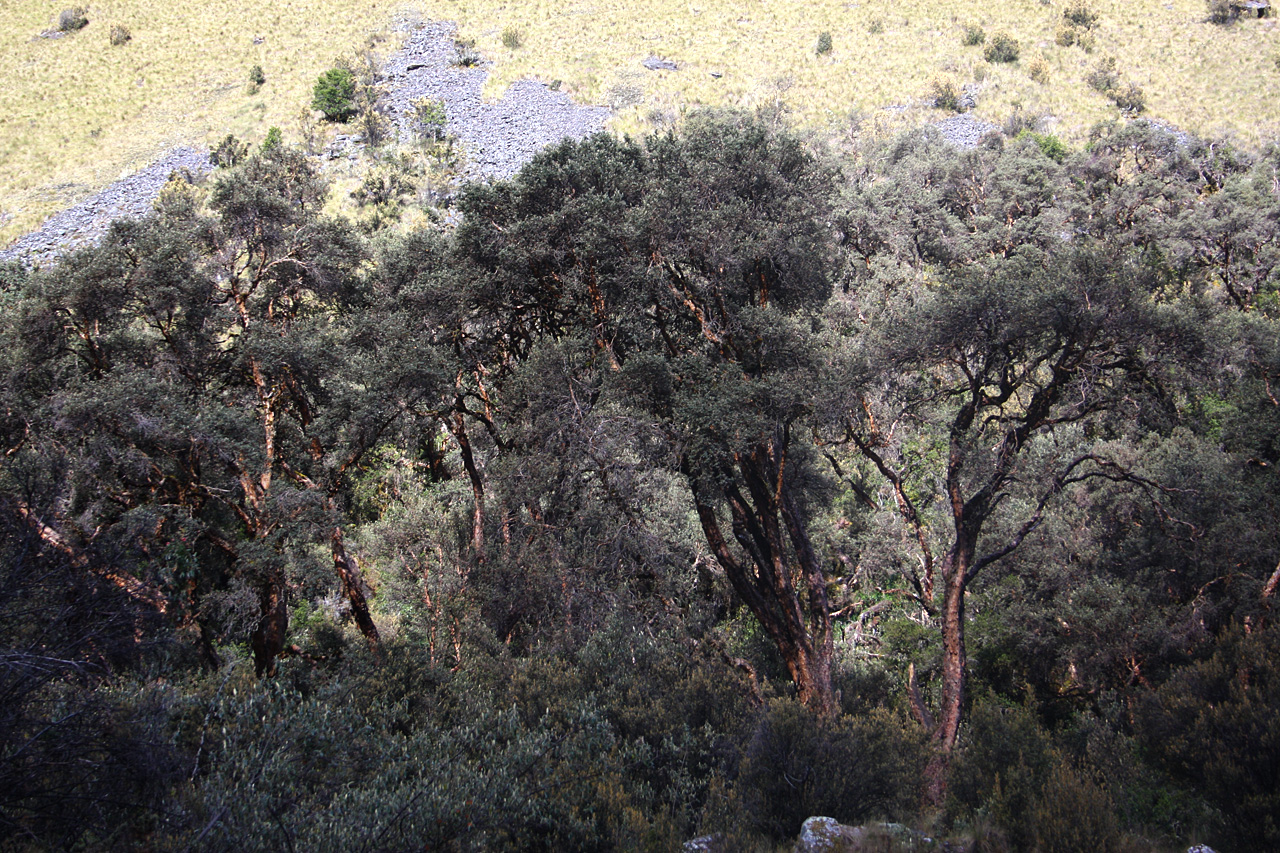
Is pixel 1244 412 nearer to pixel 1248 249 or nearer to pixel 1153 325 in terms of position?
pixel 1153 325

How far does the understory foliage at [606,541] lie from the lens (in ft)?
18.6

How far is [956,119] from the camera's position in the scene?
43.7 meters

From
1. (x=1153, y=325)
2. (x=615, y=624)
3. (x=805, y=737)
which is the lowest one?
(x=615, y=624)

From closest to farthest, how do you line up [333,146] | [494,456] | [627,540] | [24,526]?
[24,526] < [627,540] < [494,456] < [333,146]

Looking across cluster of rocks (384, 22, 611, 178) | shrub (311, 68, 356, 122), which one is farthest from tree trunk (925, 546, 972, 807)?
shrub (311, 68, 356, 122)

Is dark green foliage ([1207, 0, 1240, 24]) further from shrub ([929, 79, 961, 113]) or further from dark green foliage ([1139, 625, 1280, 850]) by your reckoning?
dark green foliage ([1139, 625, 1280, 850])

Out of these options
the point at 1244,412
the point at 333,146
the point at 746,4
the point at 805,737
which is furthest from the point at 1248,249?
the point at 746,4

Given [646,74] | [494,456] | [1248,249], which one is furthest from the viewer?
[646,74]

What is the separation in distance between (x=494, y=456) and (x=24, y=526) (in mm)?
9113

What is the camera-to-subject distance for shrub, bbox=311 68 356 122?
4394 centimetres

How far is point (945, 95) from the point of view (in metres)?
45.5

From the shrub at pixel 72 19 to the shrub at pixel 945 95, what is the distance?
64.4 meters

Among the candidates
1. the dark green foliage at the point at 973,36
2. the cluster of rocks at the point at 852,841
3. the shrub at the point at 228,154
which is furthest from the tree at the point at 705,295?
the dark green foliage at the point at 973,36

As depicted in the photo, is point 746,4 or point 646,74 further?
point 746,4
